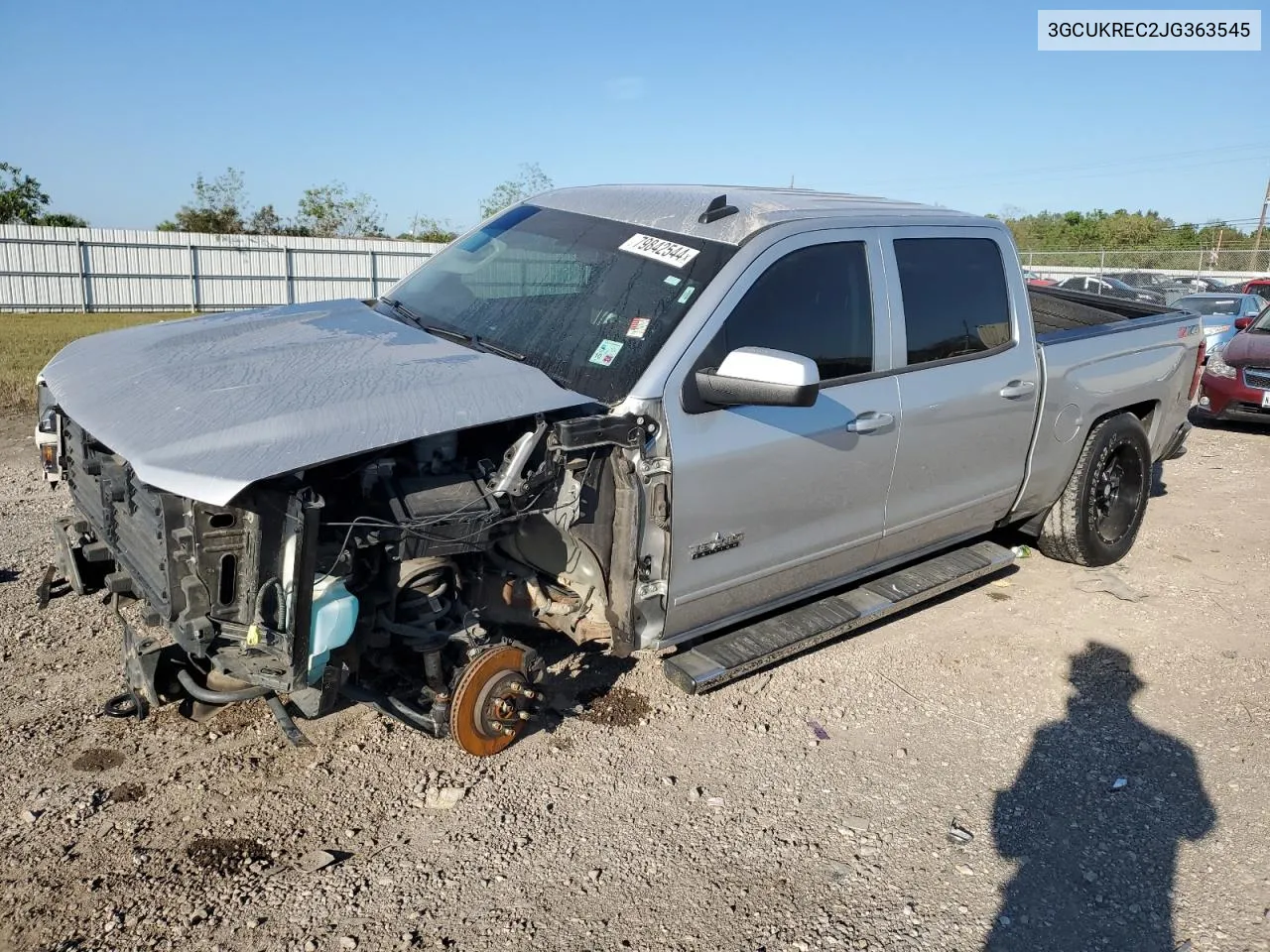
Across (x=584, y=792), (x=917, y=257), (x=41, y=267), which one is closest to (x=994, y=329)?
(x=917, y=257)

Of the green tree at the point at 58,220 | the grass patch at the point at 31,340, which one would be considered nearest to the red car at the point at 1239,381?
the grass patch at the point at 31,340

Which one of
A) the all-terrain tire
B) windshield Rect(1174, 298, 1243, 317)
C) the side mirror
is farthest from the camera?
windshield Rect(1174, 298, 1243, 317)

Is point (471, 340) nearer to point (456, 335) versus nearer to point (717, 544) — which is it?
point (456, 335)

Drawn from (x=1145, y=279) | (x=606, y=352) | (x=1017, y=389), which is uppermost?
(x=1145, y=279)

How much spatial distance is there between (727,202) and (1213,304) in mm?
15411

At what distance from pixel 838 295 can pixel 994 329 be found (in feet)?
3.76

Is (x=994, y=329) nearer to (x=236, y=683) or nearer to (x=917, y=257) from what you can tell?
(x=917, y=257)

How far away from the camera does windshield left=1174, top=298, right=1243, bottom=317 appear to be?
15867 millimetres

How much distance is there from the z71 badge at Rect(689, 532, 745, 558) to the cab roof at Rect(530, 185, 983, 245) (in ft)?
3.75

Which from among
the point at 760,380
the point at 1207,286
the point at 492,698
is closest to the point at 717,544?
the point at 760,380

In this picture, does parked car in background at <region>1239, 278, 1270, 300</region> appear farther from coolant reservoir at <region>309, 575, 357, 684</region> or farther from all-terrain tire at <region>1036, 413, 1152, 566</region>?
coolant reservoir at <region>309, 575, 357, 684</region>

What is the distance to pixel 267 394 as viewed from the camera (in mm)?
3020

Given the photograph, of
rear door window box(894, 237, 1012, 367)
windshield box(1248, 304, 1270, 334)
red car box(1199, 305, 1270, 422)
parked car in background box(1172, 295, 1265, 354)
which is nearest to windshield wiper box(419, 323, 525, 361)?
rear door window box(894, 237, 1012, 367)

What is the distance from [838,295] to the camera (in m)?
4.02
